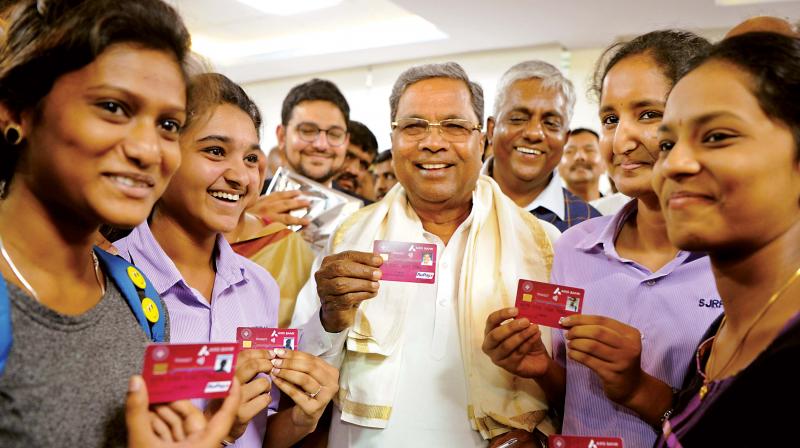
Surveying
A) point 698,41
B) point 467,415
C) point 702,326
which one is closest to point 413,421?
point 467,415

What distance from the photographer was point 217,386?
129cm

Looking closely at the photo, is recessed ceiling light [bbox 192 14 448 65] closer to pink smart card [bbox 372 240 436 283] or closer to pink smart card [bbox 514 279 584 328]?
pink smart card [bbox 372 240 436 283]

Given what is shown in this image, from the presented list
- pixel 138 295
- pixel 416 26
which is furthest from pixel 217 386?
pixel 416 26

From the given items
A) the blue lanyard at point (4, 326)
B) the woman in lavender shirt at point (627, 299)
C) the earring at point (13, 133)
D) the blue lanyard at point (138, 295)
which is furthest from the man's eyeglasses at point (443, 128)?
the blue lanyard at point (4, 326)

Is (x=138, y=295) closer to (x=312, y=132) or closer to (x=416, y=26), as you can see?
(x=312, y=132)

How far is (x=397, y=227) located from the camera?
93.7 inches

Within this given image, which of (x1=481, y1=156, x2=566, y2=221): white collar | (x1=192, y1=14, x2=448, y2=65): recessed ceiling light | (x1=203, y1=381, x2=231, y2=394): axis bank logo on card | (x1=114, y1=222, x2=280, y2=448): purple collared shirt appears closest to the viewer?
(x1=203, y1=381, x2=231, y2=394): axis bank logo on card

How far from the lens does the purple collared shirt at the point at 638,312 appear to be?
178cm

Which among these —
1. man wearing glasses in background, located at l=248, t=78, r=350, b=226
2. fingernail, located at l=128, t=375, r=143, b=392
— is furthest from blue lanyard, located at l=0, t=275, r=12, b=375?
man wearing glasses in background, located at l=248, t=78, r=350, b=226

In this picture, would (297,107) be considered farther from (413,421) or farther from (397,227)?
(413,421)

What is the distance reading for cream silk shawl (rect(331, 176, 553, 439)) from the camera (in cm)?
204

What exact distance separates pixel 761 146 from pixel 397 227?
1.35 metres

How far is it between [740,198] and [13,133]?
132 cm

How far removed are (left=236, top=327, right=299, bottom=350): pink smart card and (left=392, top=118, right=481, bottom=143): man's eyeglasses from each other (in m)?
0.96
